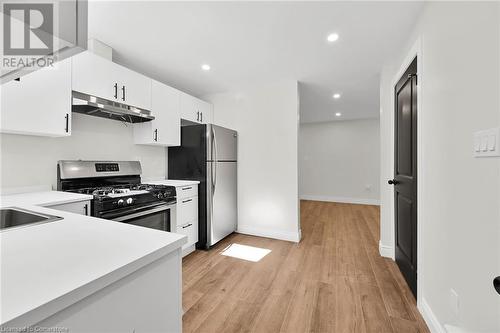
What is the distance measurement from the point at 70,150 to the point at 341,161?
20.3 ft

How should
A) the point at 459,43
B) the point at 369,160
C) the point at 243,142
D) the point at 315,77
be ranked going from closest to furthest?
the point at 459,43
the point at 315,77
the point at 243,142
the point at 369,160

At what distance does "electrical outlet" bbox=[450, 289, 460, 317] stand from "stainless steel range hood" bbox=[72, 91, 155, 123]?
9.39ft

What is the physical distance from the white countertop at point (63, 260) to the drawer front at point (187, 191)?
1.70 m

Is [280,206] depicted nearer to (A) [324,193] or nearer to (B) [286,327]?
(B) [286,327]

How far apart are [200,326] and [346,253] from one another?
2.04 m

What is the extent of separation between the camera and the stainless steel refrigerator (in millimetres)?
2941

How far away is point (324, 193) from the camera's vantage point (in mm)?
6715

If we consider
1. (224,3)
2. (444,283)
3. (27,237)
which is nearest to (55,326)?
(27,237)

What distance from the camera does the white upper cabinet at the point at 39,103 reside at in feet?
5.09

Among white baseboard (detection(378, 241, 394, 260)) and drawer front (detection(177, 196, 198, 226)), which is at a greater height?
drawer front (detection(177, 196, 198, 226))

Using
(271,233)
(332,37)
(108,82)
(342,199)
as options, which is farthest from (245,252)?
(342,199)

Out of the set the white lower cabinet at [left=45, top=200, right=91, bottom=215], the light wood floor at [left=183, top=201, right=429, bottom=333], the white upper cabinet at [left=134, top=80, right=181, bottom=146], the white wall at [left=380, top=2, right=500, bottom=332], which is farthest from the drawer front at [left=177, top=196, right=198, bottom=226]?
the white wall at [left=380, top=2, right=500, bottom=332]

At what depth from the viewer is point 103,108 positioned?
203 cm

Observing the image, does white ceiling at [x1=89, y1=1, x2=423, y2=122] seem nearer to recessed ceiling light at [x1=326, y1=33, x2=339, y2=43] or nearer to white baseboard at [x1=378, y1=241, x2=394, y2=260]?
recessed ceiling light at [x1=326, y1=33, x2=339, y2=43]
